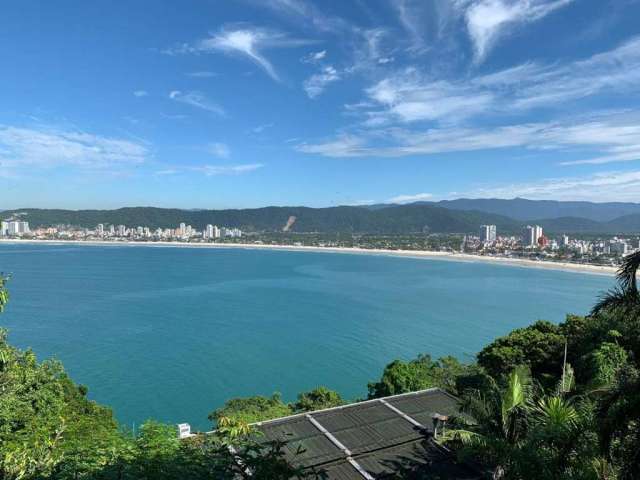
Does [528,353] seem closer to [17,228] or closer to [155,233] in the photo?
[155,233]

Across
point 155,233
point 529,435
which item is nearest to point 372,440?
point 529,435

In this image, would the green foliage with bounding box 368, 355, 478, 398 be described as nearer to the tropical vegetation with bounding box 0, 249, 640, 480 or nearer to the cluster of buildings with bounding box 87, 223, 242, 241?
the tropical vegetation with bounding box 0, 249, 640, 480

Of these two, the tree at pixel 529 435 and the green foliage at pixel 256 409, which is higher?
the tree at pixel 529 435

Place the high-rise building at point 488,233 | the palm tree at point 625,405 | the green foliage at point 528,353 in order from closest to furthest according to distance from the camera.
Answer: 1. the palm tree at point 625,405
2. the green foliage at point 528,353
3. the high-rise building at point 488,233

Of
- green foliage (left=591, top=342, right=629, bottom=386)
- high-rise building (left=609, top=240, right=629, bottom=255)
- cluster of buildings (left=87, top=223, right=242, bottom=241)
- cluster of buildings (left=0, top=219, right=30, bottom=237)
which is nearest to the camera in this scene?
green foliage (left=591, top=342, right=629, bottom=386)

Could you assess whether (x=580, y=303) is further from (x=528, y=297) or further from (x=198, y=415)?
(x=198, y=415)

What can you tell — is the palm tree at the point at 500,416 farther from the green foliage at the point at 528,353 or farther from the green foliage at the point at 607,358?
the green foliage at the point at 528,353

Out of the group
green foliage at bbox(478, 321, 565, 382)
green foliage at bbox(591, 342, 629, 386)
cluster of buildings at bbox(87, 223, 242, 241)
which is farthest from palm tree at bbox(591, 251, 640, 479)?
cluster of buildings at bbox(87, 223, 242, 241)

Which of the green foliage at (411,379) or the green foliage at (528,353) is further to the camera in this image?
the green foliage at (411,379)

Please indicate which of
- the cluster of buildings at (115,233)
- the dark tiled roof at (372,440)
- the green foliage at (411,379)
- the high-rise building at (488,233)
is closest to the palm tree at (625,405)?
the dark tiled roof at (372,440)
